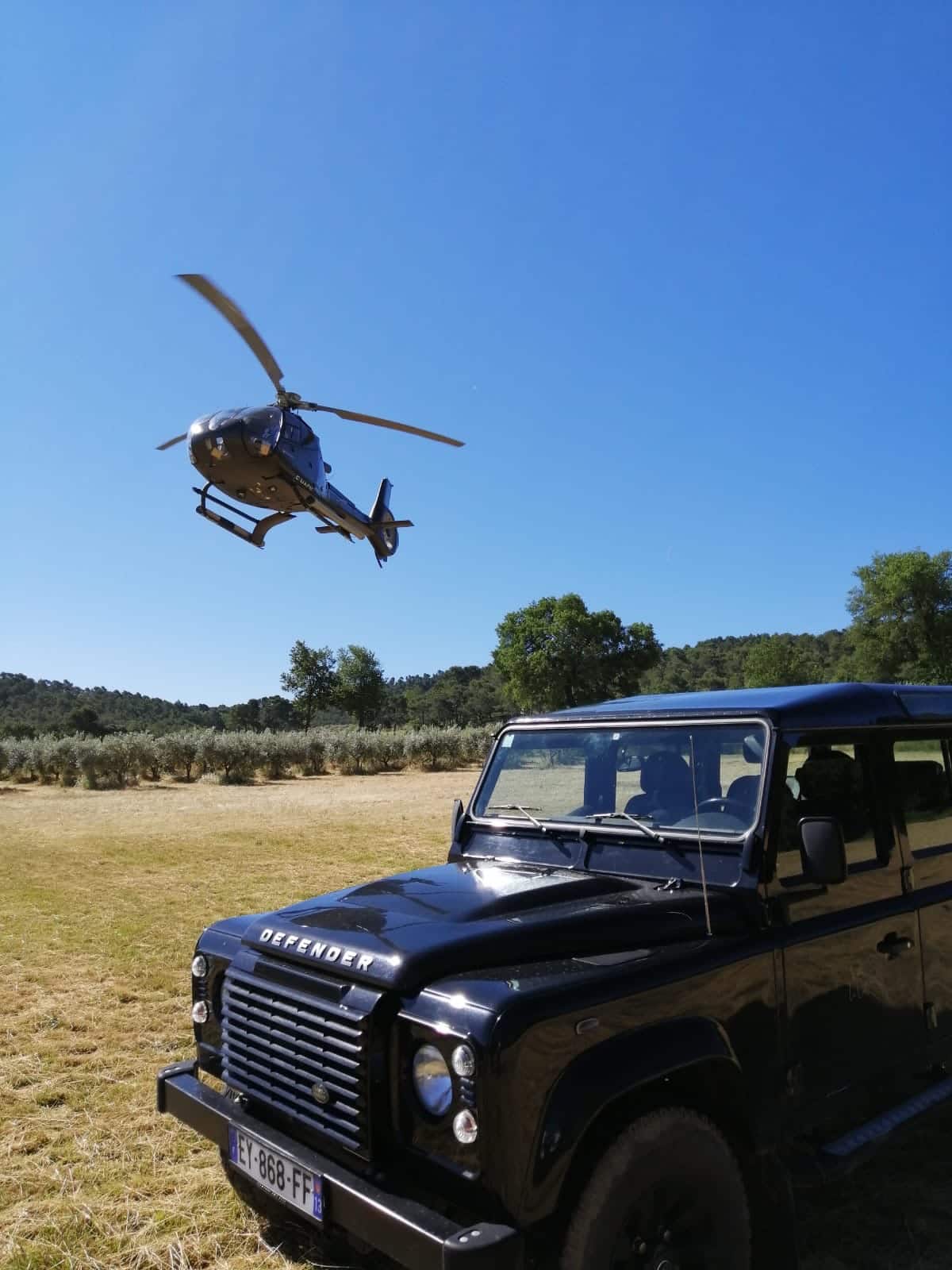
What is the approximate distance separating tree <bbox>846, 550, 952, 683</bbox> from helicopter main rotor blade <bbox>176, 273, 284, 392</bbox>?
49.5m

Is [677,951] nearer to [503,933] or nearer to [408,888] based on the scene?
[503,933]

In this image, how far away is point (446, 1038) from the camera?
89.2 inches

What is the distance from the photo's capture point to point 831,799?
11.1ft

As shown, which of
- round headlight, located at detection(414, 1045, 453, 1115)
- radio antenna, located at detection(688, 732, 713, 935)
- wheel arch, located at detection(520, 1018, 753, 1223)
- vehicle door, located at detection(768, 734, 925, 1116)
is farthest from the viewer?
vehicle door, located at detection(768, 734, 925, 1116)

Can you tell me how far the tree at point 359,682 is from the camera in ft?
173

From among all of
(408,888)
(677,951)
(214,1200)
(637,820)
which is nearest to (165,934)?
(214,1200)

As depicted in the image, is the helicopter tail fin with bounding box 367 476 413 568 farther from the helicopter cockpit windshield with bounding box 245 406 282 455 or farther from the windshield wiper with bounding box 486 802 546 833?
the windshield wiper with bounding box 486 802 546 833

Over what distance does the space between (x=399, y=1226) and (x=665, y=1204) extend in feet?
2.58

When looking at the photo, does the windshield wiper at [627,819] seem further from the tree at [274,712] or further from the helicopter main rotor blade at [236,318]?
the tree at [274,712]

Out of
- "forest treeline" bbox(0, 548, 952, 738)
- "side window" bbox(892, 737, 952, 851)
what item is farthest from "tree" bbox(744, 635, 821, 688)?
"side window" bbox(892, 737, 952, 851)

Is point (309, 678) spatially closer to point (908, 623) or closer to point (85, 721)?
point (85, 721)

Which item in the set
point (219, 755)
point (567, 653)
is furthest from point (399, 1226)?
point (567, 653)

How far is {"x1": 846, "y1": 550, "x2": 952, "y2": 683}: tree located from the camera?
184ft

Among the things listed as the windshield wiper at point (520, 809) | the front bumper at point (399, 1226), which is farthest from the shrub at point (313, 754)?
the front bumper at point (399, 1226)
